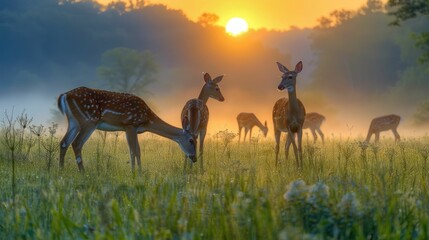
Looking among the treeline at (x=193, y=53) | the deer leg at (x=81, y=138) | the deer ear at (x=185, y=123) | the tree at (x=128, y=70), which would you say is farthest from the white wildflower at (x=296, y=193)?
the treeline at (x=193, y=53)

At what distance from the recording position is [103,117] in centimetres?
1129

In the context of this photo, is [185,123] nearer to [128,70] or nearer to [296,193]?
[296,193]

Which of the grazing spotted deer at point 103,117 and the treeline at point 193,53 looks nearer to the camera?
the grazing spotted deer at point 103,117

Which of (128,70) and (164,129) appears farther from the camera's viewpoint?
(128,70)

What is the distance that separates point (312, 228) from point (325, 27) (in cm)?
7331

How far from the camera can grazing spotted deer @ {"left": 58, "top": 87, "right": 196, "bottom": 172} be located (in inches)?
436

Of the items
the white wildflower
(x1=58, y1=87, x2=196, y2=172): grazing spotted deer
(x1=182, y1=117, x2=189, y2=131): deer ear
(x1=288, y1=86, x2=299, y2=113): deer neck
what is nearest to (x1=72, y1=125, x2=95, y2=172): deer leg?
(x1=58, y1=87, x2=196, y2=172): grazing spotted deer

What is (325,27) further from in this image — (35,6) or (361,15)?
(35,6)

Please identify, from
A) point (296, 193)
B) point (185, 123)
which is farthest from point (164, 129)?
point (296, 193)

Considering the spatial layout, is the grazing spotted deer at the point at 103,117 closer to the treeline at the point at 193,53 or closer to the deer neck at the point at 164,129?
the deer neck at the point at 164,129

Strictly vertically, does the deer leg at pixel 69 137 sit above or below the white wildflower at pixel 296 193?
above

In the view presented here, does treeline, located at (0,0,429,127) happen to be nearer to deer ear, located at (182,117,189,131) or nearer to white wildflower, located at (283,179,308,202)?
deer ear, located at (182,117,189,131)

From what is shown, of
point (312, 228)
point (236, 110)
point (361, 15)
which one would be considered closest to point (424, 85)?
point (361, 15)

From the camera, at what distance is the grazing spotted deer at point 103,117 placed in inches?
436
